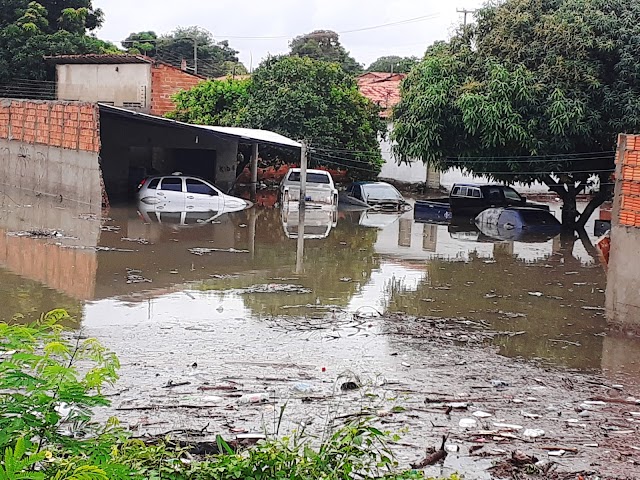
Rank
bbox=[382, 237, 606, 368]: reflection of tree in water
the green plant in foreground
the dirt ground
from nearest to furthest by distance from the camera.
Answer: the green plant in foreground < the dirt ground < bbox=[382, 237, 606, 368]: reflection of tree in water

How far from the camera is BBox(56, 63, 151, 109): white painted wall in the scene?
124 feet

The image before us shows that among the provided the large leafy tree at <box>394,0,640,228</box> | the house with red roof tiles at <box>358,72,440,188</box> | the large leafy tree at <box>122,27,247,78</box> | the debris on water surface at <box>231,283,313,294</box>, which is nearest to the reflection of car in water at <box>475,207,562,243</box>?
the large leafy tree at <box>394,0,640,228</box>

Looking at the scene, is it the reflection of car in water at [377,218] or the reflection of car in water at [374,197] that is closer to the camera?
the reflection of car in water at [377,218]

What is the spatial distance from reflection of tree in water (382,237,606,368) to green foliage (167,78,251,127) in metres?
18.8

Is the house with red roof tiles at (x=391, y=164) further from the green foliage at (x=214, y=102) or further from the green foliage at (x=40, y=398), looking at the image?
the green foliage at (x=40, y=398)

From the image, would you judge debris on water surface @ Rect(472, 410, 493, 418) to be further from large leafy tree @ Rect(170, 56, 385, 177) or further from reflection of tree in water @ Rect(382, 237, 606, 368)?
large leafy tree @ Rect(170, 56, 385, 177)

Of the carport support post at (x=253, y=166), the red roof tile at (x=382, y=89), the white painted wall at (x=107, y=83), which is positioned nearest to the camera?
the carport support post at (x=253, y=166)

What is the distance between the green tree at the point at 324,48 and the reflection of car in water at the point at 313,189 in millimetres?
34505

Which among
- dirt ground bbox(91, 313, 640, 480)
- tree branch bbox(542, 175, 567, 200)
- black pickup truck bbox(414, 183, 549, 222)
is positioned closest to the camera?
dirt ground bbox(91, 313, 640, 480)

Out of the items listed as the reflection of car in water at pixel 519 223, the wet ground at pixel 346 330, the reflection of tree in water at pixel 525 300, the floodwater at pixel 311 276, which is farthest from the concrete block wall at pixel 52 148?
the reflection of tree in water at pixel 525 300

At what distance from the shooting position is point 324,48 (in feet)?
219

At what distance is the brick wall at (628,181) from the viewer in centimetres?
1144

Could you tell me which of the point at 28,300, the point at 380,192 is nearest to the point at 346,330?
the point at 28,300

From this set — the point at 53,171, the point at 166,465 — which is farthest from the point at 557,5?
the point at 166,465
